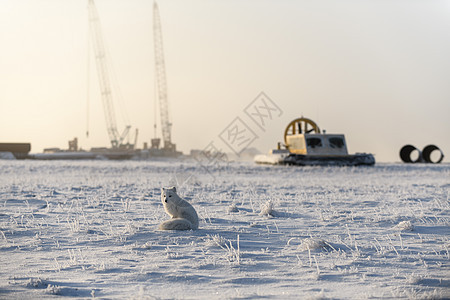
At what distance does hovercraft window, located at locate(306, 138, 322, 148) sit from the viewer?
122ft

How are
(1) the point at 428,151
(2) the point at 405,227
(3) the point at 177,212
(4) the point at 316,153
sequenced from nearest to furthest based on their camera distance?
(3) the point at 177,212, (2) the point at 405,227, (4) the point at 316,153, (1) the point at 428,151

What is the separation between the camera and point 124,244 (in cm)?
723

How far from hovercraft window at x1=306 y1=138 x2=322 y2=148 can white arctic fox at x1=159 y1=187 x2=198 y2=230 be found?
2971cm

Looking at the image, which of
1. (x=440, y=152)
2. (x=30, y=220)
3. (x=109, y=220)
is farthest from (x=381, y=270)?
(x=440, y=152)

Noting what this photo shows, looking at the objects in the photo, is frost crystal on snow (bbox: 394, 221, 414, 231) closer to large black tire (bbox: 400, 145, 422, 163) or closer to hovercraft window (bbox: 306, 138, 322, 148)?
hovercraft window (bbox: 306, 138, 322, 148)

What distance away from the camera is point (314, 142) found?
37406 millimetres

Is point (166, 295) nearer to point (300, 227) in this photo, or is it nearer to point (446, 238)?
point (300, 227)

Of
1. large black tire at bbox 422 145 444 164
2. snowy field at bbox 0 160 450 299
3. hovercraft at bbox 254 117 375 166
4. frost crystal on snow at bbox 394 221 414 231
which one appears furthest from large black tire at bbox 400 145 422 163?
frost crystal on snow at bbox 394 221 414 231

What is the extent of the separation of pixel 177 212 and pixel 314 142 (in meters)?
30.2

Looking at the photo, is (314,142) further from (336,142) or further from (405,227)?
(405,227)

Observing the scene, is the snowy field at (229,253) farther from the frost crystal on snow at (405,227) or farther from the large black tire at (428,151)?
the large black tire at (428,151)

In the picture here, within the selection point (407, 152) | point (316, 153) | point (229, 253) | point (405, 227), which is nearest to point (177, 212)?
point (229, 253)

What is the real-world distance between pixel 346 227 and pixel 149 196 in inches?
284

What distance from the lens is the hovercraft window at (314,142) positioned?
37188 millimetres
